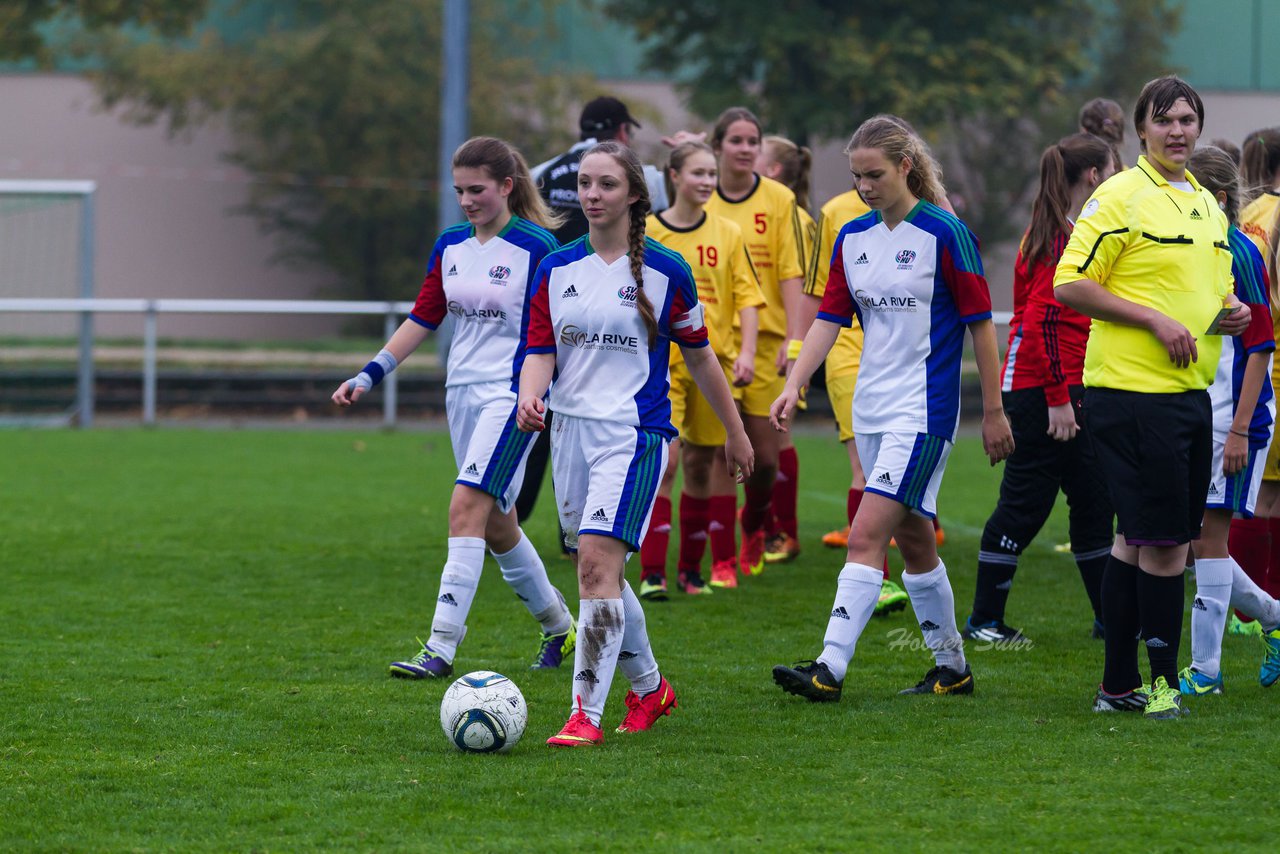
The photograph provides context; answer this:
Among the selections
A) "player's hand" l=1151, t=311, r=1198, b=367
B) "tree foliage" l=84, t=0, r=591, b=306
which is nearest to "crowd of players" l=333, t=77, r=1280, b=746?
"player's hand" l=1151, t=311, r=1198, b=367

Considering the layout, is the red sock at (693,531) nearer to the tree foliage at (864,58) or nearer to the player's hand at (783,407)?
the player's hand at (783,407)

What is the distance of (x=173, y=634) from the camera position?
22.3 ft

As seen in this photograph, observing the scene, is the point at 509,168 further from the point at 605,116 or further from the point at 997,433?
the point at 605,116

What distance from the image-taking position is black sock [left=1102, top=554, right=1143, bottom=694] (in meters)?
5.21

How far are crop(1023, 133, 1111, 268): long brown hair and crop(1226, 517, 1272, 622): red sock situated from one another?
134cm

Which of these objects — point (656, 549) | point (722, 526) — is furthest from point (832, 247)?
point (656, 549)

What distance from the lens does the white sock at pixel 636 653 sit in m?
5.09

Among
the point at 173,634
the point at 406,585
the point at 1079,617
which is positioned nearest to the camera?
the point at 173,634

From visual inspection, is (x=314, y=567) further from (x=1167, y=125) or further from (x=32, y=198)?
(x=32, y=198)

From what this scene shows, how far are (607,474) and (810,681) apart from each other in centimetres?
101

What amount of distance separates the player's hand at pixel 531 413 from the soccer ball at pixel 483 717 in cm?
76

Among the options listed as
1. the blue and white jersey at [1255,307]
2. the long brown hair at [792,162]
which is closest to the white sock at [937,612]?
the blue and white jersey at [1255,307]

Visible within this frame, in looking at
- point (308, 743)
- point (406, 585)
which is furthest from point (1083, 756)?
point (406, 585)

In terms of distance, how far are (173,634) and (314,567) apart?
1977 millimetres
